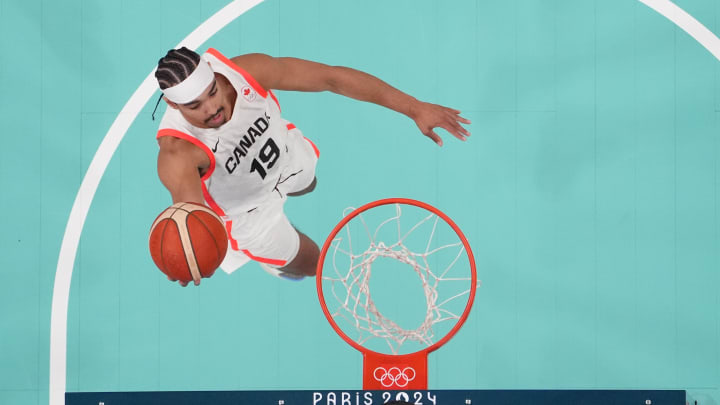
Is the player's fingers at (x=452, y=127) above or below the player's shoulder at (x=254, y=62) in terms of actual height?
below

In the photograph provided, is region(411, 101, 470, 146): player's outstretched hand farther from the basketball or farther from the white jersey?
the basketball

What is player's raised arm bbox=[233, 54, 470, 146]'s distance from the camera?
3803mm

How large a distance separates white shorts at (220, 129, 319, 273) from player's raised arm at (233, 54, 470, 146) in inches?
11.3

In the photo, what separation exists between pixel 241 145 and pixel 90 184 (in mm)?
1028

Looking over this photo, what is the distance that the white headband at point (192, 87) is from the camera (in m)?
3.36

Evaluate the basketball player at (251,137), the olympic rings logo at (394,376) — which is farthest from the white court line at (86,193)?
the olympic rings logo at (394,376)

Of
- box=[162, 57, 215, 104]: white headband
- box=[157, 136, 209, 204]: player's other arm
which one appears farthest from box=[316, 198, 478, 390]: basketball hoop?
box=[162, 57, 215, 104]: white headband

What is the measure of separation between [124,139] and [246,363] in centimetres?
144

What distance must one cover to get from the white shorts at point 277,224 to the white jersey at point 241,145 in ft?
0.15

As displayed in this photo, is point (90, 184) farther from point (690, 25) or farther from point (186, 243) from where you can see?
point (690, 25)

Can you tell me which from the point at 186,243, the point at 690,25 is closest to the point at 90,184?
the point at 186,243

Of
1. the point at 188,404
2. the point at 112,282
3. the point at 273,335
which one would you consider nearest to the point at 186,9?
the point at 112,282

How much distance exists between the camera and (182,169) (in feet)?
11.7

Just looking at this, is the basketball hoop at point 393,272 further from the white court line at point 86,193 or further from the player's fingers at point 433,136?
the white court line at point 86,193
